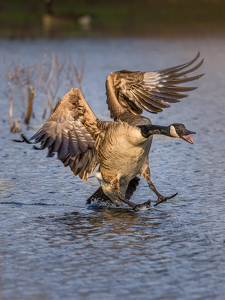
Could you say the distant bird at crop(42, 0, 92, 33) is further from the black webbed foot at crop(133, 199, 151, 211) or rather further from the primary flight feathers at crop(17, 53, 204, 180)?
the black webbed foot at crop(133, 199, 151, 211)

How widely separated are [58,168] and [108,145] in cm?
234

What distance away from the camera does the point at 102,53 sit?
23.8 metres

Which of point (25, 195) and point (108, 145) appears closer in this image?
point (108, 145)

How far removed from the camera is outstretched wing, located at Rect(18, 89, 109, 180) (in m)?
6.48

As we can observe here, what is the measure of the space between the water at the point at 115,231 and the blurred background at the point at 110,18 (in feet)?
75.8

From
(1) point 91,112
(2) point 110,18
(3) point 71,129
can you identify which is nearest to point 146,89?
(1) point 91,112

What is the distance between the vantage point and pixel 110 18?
4259 cm

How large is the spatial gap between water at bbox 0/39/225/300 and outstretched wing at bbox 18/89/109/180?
0.87 metres

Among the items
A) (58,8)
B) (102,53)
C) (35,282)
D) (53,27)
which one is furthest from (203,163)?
(58,8)

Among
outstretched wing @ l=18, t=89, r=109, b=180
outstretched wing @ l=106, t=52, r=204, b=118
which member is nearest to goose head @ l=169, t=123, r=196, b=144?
outstretched wing @ l=18, t=89, r=109, b=180

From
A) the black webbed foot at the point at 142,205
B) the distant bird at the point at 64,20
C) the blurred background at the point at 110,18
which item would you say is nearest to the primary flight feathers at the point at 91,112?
the black webbed foot at the point at 142,205

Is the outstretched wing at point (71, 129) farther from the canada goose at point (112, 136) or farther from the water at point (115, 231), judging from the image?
the water at point (115, 231)

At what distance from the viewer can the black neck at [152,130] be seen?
602 cm

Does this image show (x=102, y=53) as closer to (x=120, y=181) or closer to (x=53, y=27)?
(x=53, y=27)
